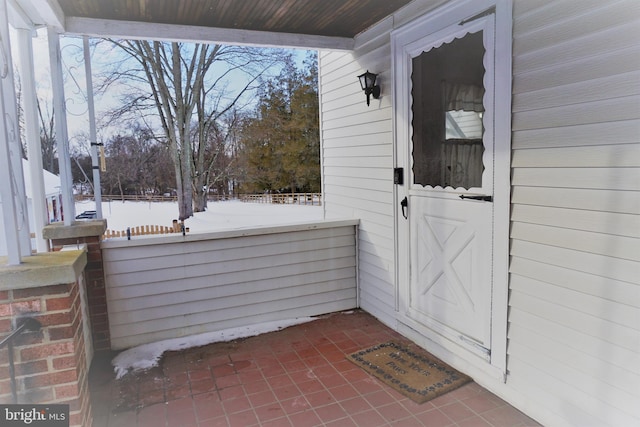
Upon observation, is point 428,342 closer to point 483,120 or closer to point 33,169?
point 483,120

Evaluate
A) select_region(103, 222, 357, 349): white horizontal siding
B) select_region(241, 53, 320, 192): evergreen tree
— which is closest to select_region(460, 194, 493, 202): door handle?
select_region(103, 222, 357, 349): white horizontal siding

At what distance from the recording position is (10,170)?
62.0 inches

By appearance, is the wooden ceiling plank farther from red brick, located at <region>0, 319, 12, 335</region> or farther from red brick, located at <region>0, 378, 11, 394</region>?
red brick, located at <region>0, 378, 11, 394</region>

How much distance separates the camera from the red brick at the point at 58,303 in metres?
1.59

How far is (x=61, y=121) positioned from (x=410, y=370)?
295 cm

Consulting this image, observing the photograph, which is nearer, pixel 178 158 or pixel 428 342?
pixel 428 342

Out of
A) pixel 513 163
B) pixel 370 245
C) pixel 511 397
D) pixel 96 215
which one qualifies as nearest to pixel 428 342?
pixel 511 397

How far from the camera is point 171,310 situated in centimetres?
341

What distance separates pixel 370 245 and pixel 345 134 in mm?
1130

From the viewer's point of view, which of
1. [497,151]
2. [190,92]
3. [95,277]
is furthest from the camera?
[190,92]

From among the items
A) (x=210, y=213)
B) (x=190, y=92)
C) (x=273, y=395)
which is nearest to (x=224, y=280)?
(x=273, y=395)

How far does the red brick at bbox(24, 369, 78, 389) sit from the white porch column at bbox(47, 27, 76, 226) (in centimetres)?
162

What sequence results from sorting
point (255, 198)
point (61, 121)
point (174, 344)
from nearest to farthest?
1. point (61, 121)
2. point (174, 344)
3. point (255, 198)

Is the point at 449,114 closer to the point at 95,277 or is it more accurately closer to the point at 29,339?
the point at 29,339
